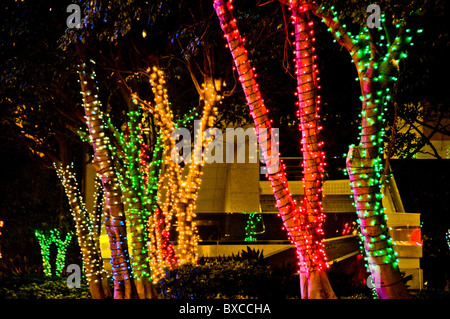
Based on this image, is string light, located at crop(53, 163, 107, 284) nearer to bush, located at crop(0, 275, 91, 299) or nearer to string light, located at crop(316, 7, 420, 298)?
bush, located at crop(0, 275, 91, 299)

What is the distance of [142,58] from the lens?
12.9 meters

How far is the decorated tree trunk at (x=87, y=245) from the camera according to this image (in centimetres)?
1338

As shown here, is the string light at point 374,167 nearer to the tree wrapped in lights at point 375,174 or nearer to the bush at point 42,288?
the tree wrapped in lights at point 375,174

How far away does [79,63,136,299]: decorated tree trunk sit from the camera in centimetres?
1105

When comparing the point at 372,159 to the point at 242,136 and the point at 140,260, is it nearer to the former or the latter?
the point at 140,260

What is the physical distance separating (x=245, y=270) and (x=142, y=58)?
5.48 m

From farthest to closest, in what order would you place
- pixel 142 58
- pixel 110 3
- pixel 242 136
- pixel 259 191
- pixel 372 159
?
1. pixel 242 136
2. pixel 259 191
3. pixel 142 58
4. pixel 110 3
5. pixel 372 159

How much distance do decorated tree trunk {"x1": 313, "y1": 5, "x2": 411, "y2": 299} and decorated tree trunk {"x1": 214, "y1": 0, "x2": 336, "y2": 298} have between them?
0.82 metres

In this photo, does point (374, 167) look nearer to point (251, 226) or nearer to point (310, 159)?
point (310, 159)

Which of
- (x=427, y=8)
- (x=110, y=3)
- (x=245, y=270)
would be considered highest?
(x=110, y=3)

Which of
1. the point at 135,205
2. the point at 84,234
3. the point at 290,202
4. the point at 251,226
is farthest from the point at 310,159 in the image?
the point at 84,234

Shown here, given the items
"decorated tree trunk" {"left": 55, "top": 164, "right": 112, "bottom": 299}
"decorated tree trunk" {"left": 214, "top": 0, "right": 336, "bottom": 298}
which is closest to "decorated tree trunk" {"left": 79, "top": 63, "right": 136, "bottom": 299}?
"decorated tree trunk" {"left": 55, "top": 164, "right": 112, "bottom": 299}

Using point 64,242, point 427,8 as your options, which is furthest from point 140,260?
point 64,242

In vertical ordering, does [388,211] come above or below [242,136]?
below
